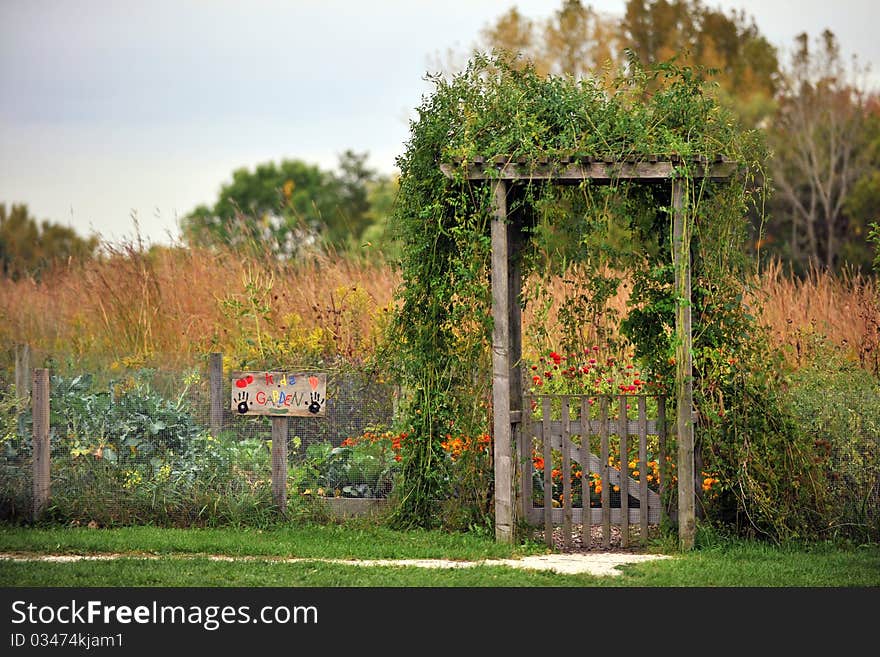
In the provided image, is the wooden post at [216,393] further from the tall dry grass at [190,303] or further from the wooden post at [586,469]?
the wooden post at [586,469]

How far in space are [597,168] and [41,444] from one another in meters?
4.80

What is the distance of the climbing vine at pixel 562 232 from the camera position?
738cm

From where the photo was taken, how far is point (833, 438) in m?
7.82

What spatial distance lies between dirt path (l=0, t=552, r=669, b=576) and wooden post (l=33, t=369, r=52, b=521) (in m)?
1.00

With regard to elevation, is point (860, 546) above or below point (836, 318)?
below

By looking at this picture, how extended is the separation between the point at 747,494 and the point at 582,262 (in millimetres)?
2061

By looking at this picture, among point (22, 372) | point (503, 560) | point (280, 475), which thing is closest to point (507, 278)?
point (503, 560)

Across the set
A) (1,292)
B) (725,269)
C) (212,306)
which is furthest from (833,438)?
(1,292)

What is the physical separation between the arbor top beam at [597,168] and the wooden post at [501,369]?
0.52ft

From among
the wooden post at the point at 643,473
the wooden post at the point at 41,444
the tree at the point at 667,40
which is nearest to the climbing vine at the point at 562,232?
the wooden post at the point at 643,473

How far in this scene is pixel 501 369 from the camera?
746 centimetres

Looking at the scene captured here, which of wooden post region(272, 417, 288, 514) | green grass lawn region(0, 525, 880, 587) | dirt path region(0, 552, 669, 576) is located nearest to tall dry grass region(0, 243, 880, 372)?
wooden post region(272, 417, 288, 514)

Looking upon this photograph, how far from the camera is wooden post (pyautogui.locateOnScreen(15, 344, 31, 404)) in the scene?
8.99 m
